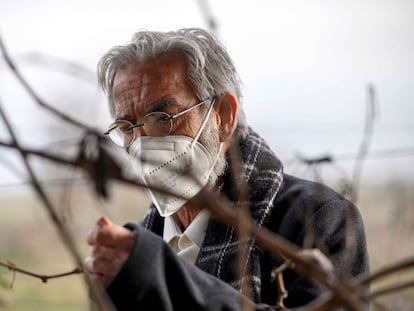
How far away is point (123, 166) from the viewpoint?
62 cm

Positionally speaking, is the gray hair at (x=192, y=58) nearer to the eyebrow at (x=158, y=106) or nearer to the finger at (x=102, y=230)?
the eyebrow at (x=158, y=106)

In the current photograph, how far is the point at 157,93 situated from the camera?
2.02m

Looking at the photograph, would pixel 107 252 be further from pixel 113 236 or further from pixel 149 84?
pixel 149 84

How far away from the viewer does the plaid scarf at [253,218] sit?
173 cm

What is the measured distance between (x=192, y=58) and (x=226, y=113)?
0.54 ft

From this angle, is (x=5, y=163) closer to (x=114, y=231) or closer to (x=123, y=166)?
(x=123, y=166)

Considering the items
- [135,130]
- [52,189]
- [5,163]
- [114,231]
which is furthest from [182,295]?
[135,130]

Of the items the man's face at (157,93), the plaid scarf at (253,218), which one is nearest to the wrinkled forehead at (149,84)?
the man's face at (157,93)

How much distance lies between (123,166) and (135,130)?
4.33 ft

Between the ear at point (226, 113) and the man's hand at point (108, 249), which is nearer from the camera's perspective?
the man's hand at point (108, 249)

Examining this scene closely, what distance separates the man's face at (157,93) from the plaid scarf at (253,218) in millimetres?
154

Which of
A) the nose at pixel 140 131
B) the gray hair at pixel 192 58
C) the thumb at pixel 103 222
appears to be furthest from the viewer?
the gray hair at pixel 192 58

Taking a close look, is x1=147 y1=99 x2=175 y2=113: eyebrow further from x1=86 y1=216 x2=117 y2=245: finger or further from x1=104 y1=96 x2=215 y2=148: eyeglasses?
x1=86 y1=216 x2=117 y2=245: finger

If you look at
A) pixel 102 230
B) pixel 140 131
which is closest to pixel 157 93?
pixel 140 131
